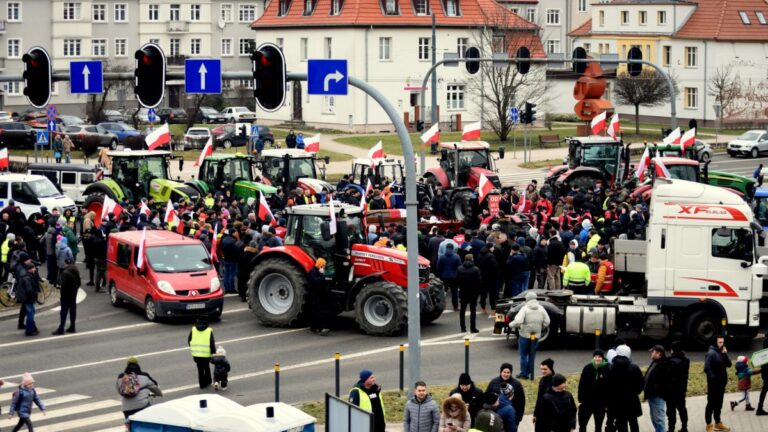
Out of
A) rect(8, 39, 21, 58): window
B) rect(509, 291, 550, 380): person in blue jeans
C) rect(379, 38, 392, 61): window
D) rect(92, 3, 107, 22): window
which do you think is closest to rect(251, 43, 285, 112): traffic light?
rect(509, 291, 550, 380): person in blue jeans

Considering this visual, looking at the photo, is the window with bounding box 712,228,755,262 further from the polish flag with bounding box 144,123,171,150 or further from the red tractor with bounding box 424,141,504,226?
the polish flag with bounding box 144,123,171,150

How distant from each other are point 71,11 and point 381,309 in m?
70.3

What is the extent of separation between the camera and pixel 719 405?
21.7m

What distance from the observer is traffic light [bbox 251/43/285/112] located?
1997cm

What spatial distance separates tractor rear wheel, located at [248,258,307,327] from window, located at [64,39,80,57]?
223 ft

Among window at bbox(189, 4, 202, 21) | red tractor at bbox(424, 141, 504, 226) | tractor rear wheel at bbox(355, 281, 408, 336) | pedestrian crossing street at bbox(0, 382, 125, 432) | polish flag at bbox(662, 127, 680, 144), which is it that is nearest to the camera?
pedestrian crossing street at bbox(0, 382, 125, 432)

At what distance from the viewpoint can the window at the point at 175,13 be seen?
324 feet

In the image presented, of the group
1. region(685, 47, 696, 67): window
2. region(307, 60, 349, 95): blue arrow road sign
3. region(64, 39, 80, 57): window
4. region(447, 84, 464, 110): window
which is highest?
region(64, 39, 80, 57): window

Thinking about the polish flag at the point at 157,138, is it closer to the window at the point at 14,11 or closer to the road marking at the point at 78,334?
the road marking at the point at 78,334

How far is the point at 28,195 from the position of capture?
140 feet

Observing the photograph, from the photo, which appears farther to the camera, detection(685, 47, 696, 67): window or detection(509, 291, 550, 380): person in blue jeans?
detection(685, 47, 696, 67): window

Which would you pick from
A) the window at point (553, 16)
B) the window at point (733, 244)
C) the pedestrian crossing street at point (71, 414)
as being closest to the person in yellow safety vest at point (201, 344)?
the pedestrian crossing street at point (71, 414)

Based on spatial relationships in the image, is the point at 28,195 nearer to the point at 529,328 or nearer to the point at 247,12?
the point at 529,328

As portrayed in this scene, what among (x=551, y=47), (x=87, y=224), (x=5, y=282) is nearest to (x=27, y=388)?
(x=5, y=282)
